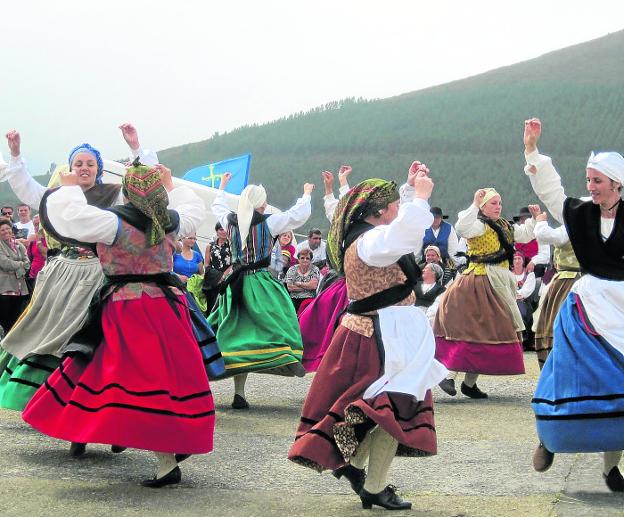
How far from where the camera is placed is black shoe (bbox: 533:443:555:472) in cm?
466

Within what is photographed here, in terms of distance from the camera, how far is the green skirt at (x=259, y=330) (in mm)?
7230

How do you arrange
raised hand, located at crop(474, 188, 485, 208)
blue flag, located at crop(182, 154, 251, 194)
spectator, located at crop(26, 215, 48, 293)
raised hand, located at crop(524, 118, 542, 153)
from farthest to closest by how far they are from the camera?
blue flag, located at crop(182, 154, 251, 194), spectator, located at crop(26, 215, 48, 293), raised hand, located at crop(474, 188, 485, 208), raised hand, located at crop(524, 118, 542, 153)

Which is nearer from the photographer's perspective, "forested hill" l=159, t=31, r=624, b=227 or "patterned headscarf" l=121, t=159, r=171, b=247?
"patterned headscarf" l=121, t=159, r=171, b=247

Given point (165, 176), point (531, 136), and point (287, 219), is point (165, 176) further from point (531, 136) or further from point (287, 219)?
point (287, 219)

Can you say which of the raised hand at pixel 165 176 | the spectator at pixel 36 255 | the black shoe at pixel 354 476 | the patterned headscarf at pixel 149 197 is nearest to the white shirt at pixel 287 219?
the raised hand at pixel 165 176

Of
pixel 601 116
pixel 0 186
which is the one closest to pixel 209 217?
pixel 0 186

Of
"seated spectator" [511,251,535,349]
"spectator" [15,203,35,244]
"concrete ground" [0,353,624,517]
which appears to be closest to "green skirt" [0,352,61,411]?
"concrete ground" [0,353,624,517]

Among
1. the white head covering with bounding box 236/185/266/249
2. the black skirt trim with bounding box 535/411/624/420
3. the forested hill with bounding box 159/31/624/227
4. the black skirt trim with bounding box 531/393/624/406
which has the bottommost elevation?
the forested hill with bounding box 159/31/624/227

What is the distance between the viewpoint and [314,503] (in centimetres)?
448

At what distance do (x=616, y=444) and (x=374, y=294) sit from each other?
3.65 ft

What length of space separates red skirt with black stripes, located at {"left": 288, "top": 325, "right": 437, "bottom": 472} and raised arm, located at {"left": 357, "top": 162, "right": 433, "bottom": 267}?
0.34 m

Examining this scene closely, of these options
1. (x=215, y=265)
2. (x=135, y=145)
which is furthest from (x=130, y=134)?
(x=215, y=265)

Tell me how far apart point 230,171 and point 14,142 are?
40.9ft

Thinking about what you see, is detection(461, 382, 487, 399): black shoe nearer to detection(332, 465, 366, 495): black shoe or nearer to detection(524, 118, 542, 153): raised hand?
detection(524, 118, 542, 153): raised hand
